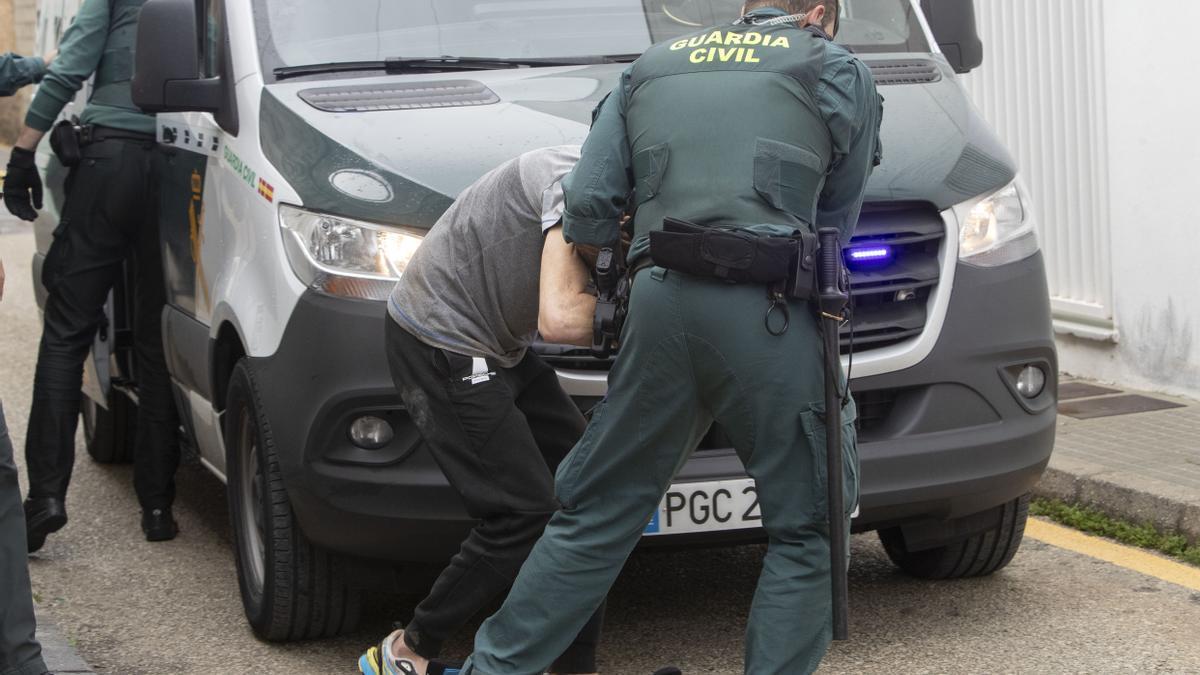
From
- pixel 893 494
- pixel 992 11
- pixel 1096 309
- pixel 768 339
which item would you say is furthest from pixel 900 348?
pixel 992 11

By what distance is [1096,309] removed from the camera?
7863mm

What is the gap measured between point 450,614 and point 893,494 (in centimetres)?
114

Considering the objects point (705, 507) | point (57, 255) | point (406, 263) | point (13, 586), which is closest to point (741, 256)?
point (705, 507)

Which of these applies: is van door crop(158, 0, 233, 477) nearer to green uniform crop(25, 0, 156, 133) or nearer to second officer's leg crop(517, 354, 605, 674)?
green uniform crop(25, 0, 156, 133)

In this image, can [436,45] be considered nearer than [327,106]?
No

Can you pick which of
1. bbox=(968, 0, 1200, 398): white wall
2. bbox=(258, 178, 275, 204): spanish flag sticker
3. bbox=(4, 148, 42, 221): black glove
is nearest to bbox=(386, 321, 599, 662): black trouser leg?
bbox=(258, 178, 275, 204): spanish flag sticker

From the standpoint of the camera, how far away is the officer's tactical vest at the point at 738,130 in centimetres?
343

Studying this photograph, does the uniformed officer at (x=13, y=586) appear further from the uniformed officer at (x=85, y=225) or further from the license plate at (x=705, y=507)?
the uniformed officer at (x=85, y=225)

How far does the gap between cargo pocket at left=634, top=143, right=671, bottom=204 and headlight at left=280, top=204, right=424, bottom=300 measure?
0.87 metres

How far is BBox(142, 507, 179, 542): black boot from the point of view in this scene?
6094 millimetres

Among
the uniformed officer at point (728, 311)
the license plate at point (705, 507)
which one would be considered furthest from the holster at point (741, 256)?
the license plate at point (705, 507)

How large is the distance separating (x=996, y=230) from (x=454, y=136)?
56.0 inches

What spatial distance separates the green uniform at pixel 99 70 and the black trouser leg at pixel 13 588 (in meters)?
2.21

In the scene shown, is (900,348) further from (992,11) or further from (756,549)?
(992,11)
